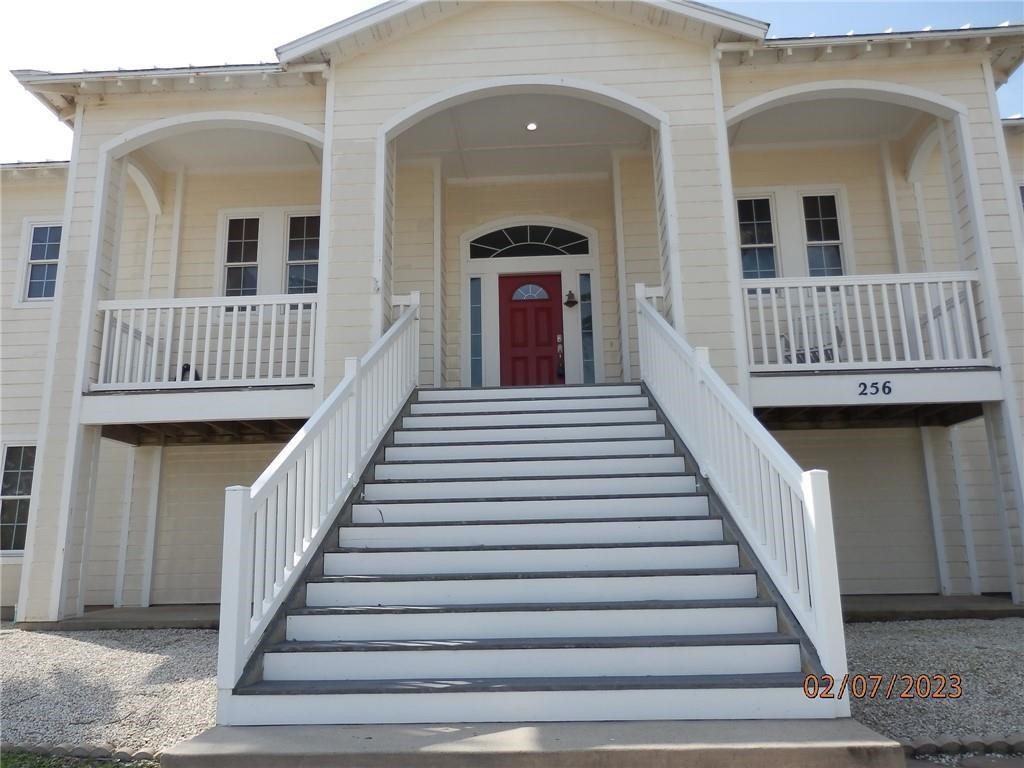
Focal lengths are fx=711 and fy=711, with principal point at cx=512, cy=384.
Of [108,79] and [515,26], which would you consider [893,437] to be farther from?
[108,79]

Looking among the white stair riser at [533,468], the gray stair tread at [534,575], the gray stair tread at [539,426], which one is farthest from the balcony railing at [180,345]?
the gray stair tread at [534,575]

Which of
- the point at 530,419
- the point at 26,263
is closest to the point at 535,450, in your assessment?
the point at 530,419

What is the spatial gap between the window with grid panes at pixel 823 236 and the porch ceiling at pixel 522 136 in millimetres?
2320

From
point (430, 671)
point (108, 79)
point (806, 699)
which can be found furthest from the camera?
point (108, 79)

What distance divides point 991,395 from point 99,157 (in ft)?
30.8

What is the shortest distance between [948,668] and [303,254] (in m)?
8.13

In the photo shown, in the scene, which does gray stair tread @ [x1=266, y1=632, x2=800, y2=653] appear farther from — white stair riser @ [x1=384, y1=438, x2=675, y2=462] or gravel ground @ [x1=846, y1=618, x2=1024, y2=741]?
white stair riser @ [x1=384, y1=438, x2=675, y2=462]

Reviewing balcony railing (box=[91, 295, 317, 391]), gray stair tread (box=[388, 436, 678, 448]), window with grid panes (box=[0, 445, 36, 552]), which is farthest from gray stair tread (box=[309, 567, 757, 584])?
window with grid panes (box=[0, 445, 36, 552])

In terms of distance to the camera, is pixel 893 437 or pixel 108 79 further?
pixel 893 437

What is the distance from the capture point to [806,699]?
3279mm

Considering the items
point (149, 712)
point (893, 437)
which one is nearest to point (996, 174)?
point (893, 437)

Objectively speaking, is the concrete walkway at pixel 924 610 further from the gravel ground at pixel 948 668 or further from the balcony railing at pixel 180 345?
the balcony railing at pixel 180 345

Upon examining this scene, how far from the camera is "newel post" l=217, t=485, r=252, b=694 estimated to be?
3375mm

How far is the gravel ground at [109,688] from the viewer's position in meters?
3.74
